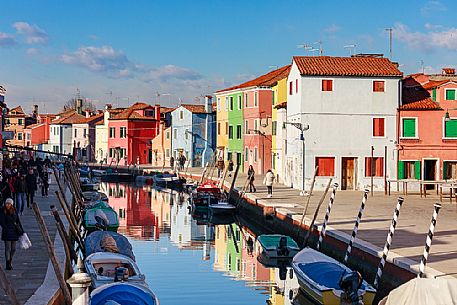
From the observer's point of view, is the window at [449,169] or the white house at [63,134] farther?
the white house at [63,134]

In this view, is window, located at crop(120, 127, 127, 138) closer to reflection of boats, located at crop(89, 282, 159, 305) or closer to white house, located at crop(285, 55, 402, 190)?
white house, located at crop(285, 55, 402, 190)

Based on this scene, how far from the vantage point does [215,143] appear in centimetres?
7519

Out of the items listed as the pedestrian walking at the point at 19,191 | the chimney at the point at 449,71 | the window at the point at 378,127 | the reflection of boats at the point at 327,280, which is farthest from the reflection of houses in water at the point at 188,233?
the chimney at the point at 449,71

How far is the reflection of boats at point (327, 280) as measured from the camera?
1542 centimetres

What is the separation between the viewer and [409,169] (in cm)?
4188

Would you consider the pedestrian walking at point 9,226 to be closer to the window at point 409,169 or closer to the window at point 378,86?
the window at point 378,86

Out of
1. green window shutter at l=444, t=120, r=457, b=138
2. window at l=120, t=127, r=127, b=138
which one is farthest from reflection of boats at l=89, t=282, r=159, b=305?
window at l=120, t=127, r=127, b=138

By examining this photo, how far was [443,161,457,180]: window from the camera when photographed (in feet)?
137

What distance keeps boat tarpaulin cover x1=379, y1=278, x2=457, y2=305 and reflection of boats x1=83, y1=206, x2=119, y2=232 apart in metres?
20.8

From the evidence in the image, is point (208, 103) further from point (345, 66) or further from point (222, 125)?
point (345, 66)

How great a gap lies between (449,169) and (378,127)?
4459mm

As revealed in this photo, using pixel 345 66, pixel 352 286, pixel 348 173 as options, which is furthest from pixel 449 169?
pixel 352 286

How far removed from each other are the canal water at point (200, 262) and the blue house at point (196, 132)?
31.5 meters

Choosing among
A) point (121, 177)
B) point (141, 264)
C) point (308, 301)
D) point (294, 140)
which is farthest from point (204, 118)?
point (308, 301)
